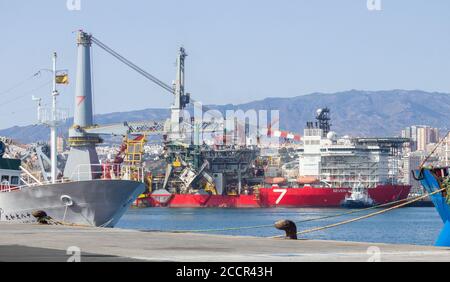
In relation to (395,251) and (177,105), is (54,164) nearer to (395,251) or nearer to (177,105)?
(395,251)

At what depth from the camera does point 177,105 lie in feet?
497

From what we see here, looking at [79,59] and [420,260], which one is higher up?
[79,59]

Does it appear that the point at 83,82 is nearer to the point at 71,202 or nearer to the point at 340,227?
the point at 340,227

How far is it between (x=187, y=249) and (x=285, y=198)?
131122 millimetres

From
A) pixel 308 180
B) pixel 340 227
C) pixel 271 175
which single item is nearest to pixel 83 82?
pixel 340 227

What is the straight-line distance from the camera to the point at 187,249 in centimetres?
1886

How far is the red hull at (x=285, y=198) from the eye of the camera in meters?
146

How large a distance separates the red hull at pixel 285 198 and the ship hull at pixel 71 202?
97436 mm

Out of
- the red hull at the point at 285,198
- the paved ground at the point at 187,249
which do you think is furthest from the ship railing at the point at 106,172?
the red hull at the point at 285,198

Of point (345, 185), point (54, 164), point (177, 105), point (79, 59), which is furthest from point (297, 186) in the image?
point (54, 164)

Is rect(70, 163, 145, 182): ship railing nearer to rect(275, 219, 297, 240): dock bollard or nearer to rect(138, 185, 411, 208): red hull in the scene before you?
rect(275, 219, 297, 240): dock bollard

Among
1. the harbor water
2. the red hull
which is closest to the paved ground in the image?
the harbor water

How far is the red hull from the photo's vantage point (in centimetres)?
14612
